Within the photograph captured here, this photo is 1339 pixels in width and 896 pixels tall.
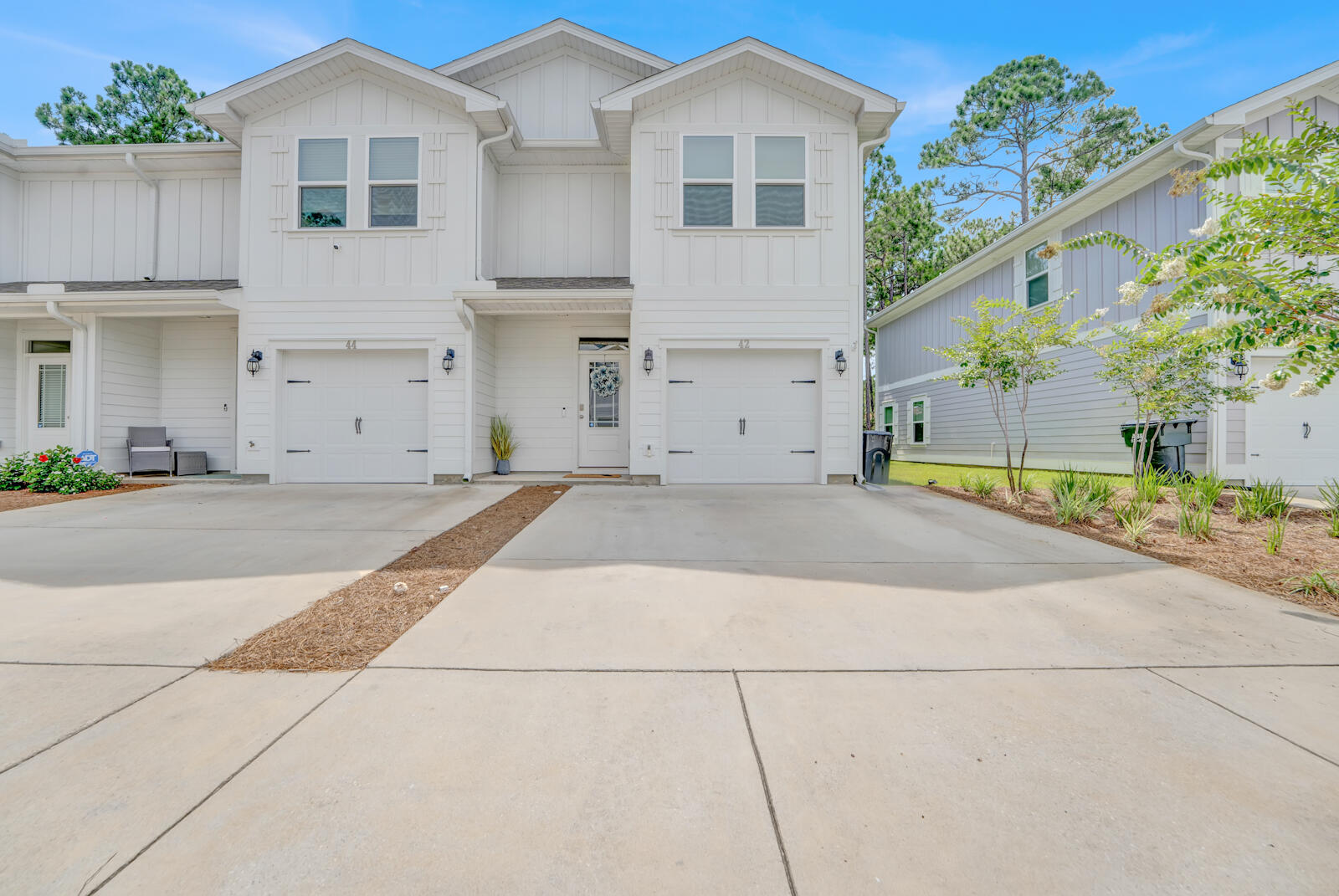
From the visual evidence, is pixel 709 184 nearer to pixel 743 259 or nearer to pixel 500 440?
pixel 743 259

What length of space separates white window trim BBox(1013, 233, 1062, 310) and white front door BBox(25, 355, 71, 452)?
57.1 feet

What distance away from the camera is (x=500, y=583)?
3482 millimetres

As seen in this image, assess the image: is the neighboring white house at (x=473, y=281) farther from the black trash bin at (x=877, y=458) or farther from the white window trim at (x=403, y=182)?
the black trash bin at (x=877, y=458)

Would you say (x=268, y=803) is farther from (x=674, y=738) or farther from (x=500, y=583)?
(x=500, y=583)

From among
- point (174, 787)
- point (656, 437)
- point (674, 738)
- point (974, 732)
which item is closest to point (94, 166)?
point (656, 437)

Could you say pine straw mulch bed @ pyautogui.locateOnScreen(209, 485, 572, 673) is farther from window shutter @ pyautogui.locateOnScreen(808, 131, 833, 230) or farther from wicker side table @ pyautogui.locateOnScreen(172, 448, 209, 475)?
wicker side table @ pyautogui.locateOnScreen(172, 448, 209, 475)

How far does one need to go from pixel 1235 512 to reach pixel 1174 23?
16.6 meters

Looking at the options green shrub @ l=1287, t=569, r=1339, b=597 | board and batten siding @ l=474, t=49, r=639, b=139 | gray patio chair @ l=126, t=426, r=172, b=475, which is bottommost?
green shrub @ l=1287, t=569, r=1339, b=597

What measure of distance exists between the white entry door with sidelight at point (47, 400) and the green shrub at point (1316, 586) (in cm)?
1533

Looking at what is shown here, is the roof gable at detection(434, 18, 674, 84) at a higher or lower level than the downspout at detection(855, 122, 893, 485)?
higher

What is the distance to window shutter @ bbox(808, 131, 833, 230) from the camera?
27.5 ft

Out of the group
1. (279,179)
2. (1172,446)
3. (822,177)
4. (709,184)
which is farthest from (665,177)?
(1172,446)

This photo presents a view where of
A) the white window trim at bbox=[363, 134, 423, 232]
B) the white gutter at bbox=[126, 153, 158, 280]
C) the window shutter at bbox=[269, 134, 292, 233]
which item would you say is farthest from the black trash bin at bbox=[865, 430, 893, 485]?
the white gutter at bbox=[126, 153, 158, 280]

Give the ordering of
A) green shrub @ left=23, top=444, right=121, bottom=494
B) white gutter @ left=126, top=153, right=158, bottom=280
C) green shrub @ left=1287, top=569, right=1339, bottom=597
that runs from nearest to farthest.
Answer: green shrub @ left=1287, top=569, right=1339, bottom=597
green shrub @ left=23, top=444, right=121, bottom=494
white gutter @ left=126, top=153, right=158, bottom=280
